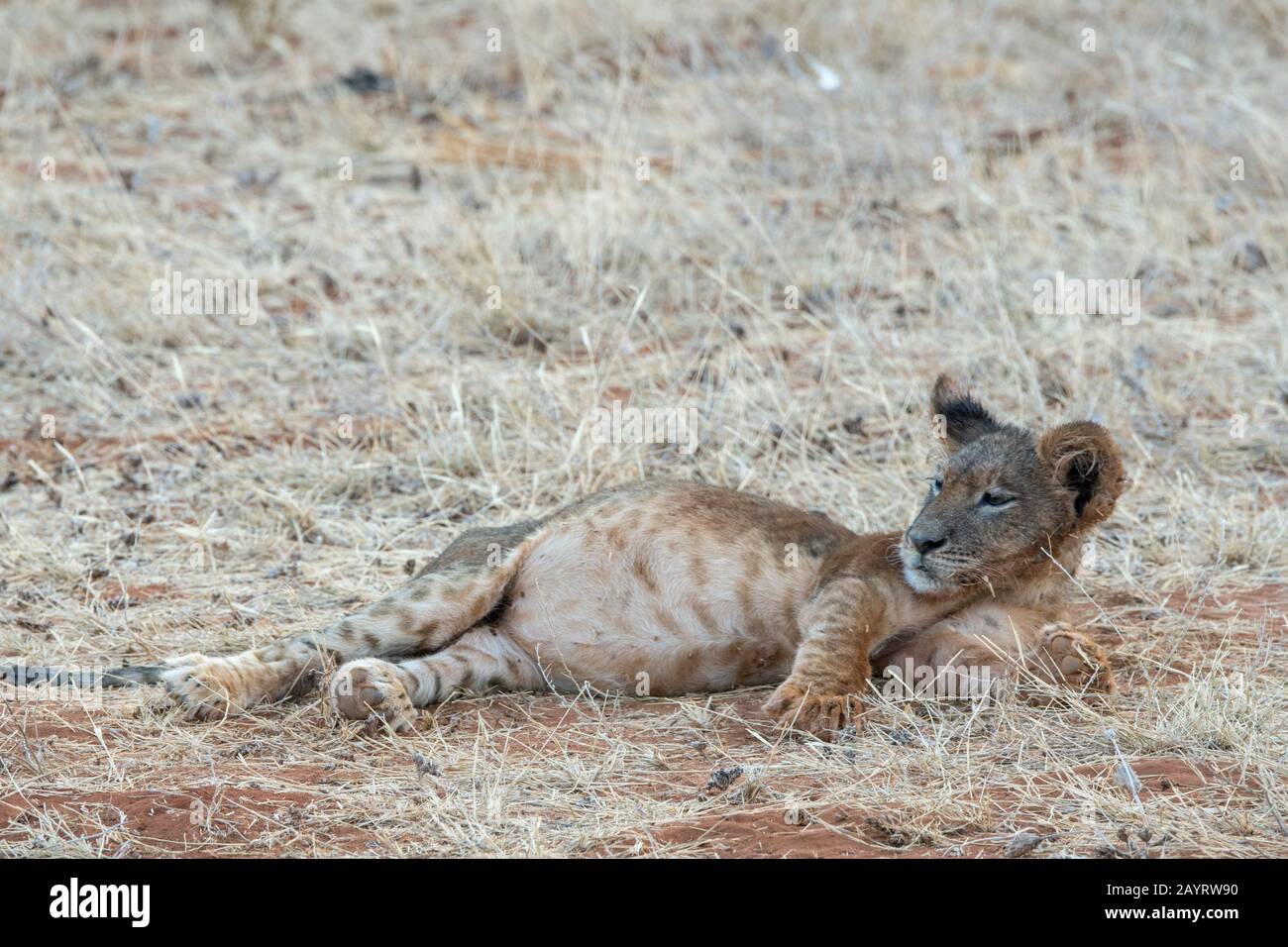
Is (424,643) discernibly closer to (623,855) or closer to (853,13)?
(623,855)

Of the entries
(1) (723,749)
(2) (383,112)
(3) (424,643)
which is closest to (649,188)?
(2) (383,112)

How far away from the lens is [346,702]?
16.0 feet

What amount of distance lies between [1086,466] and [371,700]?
226 cm

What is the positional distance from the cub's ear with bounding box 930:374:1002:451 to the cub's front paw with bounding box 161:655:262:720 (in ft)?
7.79

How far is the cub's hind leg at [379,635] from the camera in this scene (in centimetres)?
499

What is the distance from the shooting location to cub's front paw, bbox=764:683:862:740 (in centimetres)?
472

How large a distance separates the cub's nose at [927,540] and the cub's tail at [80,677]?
2315 mm

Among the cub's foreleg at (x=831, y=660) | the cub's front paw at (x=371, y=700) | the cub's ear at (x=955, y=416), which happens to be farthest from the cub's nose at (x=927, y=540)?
the cub's front paw at (x=371, y=700)

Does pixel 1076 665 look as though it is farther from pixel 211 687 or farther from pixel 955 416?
pixel 211 687

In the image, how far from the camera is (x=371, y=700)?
16.0ft

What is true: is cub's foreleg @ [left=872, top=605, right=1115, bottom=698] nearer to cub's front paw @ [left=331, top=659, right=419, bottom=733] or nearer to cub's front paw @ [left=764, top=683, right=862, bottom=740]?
cub's front paw @ [left=764, top=683, right=862, bottom=740]

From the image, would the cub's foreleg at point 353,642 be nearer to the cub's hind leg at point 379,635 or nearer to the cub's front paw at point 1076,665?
the cub's hind leg at point 379,635

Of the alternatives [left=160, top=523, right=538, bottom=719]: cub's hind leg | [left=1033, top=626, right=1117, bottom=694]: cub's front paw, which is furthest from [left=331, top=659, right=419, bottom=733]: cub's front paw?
[left=1033, top=626, right=1117, bottom=694]: cub's front paw

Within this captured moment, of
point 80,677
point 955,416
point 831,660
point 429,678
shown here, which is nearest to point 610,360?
point 955,416
